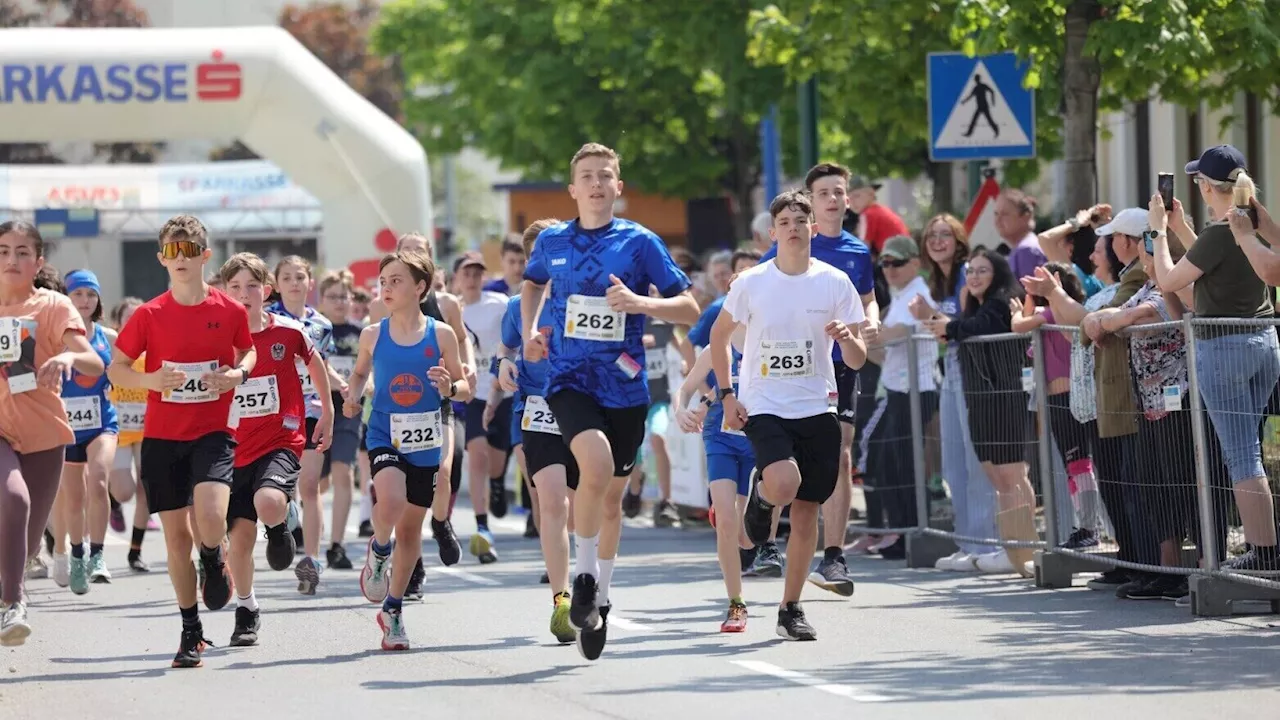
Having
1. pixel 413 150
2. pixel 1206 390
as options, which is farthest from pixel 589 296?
pixel 413 150

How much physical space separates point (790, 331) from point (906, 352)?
4.16 metres

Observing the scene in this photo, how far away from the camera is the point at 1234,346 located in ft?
34.9

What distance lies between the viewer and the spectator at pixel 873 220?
55.5ft

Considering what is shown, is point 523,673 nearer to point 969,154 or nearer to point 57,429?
point 57,429

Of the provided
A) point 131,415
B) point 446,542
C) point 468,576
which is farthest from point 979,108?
point 131,415

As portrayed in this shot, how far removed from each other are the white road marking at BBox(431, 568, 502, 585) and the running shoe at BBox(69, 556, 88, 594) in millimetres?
2115

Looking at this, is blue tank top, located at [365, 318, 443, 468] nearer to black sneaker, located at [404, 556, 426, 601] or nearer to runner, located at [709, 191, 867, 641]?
runner, located at [709, 191, 867, 641]

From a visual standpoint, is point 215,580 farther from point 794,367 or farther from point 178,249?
point 794,367

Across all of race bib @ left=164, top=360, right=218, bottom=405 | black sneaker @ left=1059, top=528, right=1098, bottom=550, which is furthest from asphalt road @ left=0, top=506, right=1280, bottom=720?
race bib @ left=164, top=360, right=218, bottom=405

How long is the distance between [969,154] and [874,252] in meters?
1.18

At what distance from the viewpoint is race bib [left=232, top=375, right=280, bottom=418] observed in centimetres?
1138

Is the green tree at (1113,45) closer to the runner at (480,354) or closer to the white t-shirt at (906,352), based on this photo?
the white t-shirt at (906,352)

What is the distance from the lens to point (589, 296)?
980 centimetres

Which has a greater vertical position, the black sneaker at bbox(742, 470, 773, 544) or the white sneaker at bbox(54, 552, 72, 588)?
the black sneaker at bbox(742, 470, 773, 544)
